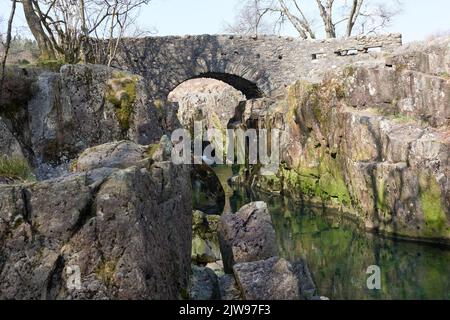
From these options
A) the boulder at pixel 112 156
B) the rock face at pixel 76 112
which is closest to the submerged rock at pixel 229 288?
the boulder at pixel 112 156

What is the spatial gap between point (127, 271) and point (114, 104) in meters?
7.06

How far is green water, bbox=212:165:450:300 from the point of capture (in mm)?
9508

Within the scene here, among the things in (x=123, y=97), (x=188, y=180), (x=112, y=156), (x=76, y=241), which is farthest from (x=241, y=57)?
(x=76, y=241)

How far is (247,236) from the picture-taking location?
909 cm

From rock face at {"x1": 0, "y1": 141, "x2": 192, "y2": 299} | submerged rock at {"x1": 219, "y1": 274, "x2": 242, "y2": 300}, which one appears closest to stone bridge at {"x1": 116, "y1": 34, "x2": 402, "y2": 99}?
submerged rock at {"x1": 219, "y1": 274, "x2": 242, "y2": 300}

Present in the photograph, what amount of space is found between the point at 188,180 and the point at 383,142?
7.59m

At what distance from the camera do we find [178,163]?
7496mm

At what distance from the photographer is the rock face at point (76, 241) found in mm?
4883

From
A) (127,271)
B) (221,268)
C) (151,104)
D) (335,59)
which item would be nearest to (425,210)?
(221,268)

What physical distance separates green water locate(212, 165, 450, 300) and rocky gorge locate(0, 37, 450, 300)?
1.00 feet

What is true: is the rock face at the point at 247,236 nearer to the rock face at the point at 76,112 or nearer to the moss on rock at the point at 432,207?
the rock face at the point at 76,112

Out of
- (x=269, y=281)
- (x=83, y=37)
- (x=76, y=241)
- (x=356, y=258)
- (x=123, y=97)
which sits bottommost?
(x=356, y=258)

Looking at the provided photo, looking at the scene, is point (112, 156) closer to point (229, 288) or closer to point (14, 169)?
point (14, 169)
